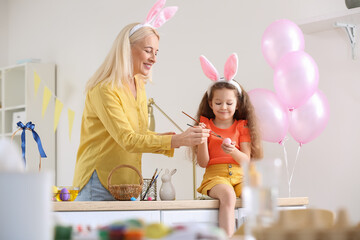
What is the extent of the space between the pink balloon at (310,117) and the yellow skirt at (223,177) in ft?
1.24

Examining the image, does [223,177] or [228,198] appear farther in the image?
[223,177]

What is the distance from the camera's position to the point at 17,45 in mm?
5516

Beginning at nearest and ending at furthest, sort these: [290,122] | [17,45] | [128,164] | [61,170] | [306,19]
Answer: [128,164] → [290,122] → [306,19] → [61,170] → [17,45]

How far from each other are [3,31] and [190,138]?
3890mm

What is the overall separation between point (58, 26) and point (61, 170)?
51.2 inches

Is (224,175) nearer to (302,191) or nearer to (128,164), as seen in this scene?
(128,164)

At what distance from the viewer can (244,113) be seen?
2682 mm

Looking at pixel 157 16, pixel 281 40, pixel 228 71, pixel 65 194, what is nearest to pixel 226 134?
pixel 228 71

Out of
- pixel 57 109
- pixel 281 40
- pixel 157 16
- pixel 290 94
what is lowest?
pixel 290 94

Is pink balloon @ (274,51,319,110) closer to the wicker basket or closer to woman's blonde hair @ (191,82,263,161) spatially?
woman's blonde hair @ (191,82,263,161)

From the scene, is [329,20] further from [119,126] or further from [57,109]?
[57,109]

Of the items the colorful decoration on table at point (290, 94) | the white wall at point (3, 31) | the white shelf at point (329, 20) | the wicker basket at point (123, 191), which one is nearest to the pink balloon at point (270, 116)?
the colorful decoration on table at point (290, 94)

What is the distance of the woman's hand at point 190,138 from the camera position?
2320mm

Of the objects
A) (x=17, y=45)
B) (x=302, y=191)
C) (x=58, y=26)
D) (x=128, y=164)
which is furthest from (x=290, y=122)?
(x=17, y=45)
